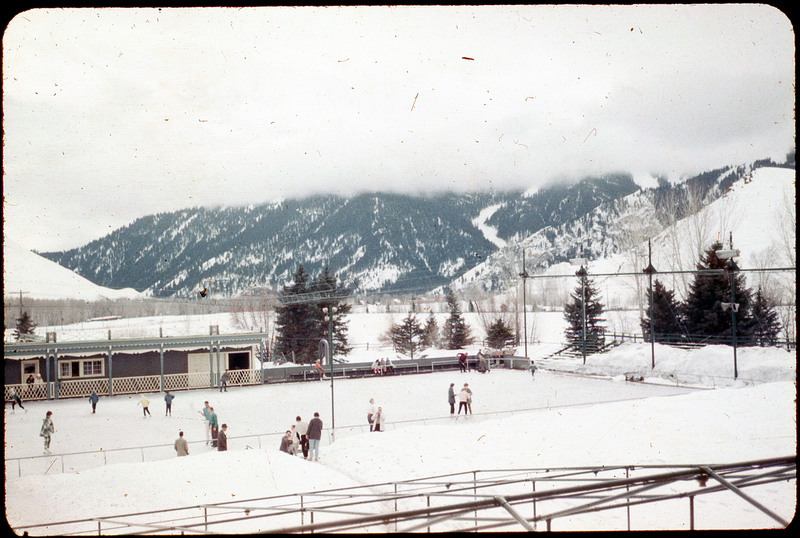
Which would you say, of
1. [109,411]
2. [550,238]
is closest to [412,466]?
[109,411]

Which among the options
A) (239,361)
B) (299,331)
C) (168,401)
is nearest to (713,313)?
(239,361)

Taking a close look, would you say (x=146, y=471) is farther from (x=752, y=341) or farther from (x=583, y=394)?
(x=752, y=341)

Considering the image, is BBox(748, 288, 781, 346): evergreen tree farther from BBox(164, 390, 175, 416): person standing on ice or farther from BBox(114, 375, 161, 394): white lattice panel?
BBox(114, 375, 161, 394): white lattice panel

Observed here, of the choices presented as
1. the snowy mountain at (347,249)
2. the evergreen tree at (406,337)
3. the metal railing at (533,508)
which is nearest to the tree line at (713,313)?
the evergreen tree at (406,337)

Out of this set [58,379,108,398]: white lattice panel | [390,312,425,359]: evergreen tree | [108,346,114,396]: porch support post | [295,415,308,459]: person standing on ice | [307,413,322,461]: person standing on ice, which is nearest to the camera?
[307,413,322,461]: person standing on ice

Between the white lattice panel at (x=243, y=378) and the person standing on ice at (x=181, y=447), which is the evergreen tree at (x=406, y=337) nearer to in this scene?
the white lattice panel at (x=243, y=378)

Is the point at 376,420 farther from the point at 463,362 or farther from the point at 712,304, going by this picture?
the point at 712,304

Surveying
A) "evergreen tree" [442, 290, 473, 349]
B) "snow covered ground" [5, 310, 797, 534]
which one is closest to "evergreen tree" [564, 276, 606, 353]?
"evergreen tree" [442, 290, 473, 349]
